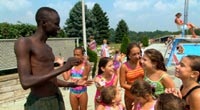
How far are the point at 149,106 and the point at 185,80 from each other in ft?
2.27

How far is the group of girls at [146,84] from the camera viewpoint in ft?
10.2

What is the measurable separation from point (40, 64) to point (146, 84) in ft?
4.83

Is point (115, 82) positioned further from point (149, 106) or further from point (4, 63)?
point (4, 63)

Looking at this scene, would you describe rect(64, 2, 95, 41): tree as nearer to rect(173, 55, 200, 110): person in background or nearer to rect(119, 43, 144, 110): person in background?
rect(119, 43, 144, 110): person in background

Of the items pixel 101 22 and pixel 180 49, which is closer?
pixel 180 49

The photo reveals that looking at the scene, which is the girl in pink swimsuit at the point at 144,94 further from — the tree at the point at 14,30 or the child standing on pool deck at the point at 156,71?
the tree at the point at 14,30

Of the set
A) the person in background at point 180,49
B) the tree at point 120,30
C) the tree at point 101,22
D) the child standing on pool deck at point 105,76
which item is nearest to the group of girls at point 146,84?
the child standing on pool deck at point 105,76

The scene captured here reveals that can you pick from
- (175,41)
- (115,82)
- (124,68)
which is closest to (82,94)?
(115,82)

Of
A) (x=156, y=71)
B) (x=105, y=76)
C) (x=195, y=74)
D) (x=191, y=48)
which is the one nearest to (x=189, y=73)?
(x=195, y=74)

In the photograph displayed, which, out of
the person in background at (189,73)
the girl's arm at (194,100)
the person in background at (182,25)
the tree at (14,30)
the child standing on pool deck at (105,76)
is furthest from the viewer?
the person in background at (182,25)

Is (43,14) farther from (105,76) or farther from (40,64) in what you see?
(105,76)

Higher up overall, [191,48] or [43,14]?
[43,14]

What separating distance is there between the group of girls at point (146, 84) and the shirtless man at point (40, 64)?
98 centimetres

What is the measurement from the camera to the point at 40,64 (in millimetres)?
2863
